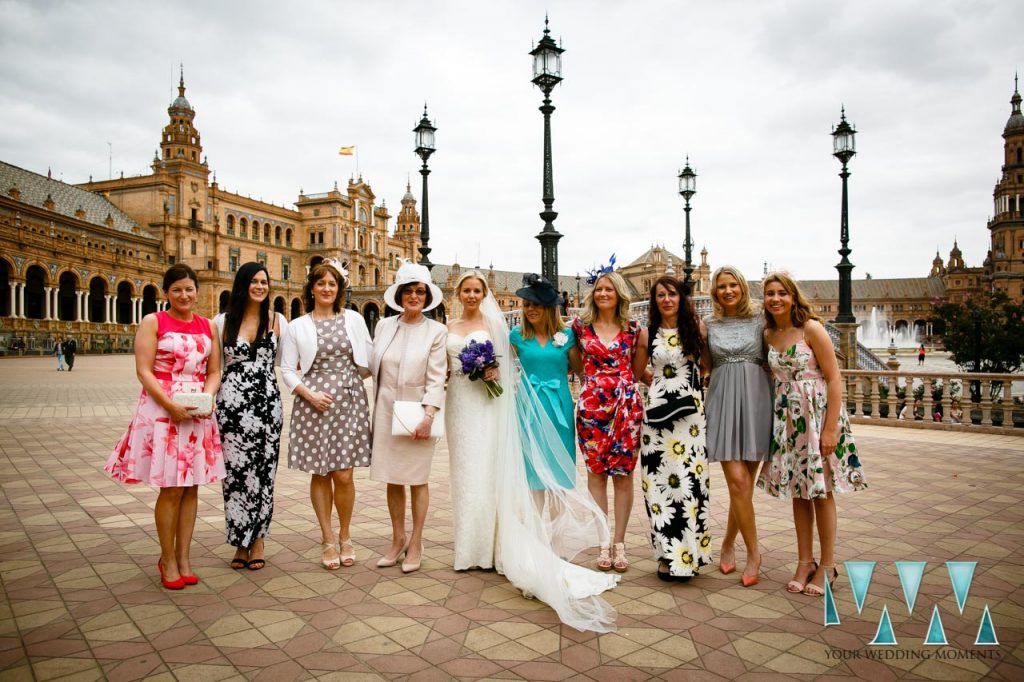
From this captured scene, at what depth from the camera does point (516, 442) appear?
4.37 metres

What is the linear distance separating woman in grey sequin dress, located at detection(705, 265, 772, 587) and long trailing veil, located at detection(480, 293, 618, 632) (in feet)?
3.04

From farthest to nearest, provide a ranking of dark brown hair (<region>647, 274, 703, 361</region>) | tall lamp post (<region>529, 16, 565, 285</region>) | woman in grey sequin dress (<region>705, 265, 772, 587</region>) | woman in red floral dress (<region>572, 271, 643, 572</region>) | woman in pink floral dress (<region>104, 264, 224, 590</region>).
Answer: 1. tall lamp post (<region>529, 16, 565, 285</region>)
2. woman in red floral dress (<region>572, 271, 643, 572</region>)
3. dark brown hair (<region>647, 274, 703, 361</region>)
4. woman in grey sequin dress (<region>705, 265, 772, 587</region>)
5. woman in pink floral dress (<region>104, 264, 224, 590</region>)

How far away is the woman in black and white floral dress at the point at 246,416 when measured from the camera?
14.6ft

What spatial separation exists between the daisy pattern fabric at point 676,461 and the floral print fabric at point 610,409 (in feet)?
0.47

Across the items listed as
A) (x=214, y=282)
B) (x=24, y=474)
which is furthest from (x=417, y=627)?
(x=214, y=282)

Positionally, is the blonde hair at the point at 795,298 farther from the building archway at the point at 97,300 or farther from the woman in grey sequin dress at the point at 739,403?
the building archway at the point at 97,300

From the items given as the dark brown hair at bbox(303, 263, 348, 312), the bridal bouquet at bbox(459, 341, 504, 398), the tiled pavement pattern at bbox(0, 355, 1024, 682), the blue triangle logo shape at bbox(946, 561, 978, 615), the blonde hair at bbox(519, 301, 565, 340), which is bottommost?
the tiled pavement pattern at bbox(0, 355, 1024, 682)

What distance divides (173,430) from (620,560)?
3222mm

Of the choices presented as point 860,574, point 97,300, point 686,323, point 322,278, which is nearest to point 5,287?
point 97,300

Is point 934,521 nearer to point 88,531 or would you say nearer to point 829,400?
point 829,400

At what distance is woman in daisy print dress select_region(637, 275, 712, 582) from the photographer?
166 inches

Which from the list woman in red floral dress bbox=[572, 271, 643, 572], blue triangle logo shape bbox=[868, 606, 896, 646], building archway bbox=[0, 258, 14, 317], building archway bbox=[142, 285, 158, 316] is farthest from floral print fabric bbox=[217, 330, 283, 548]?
building archway bbox=[142, 285, 158, 316]

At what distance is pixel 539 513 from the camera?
434 centimetres

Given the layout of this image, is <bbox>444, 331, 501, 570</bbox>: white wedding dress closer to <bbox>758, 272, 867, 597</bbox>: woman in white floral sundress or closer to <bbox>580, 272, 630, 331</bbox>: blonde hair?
<bbox>580, 272, 630, 331</bbox>: blonde hair
